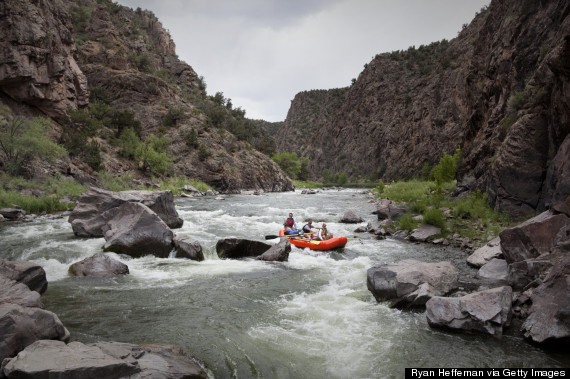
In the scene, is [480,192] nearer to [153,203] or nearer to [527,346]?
[527,346]

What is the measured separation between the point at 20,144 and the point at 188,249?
53.8 feet

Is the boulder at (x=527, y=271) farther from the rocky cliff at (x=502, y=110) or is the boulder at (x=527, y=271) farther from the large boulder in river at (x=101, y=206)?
the large boulder in river at (x=101, y=206)

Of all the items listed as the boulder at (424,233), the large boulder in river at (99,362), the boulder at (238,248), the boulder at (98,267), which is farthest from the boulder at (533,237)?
the boulder at (98,267)

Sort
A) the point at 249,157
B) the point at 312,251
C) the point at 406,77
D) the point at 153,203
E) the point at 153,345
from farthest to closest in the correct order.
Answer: the point at 406,77 → the point at 249,157 → the point at 153,203 → the point at 312,251 → the point at 153,345

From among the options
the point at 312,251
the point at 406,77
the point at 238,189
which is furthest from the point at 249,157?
the point at 406,77

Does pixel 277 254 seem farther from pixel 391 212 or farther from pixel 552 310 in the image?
pixel 391 212

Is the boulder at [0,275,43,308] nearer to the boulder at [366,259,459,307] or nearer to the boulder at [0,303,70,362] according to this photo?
the boulder at [0,303,70,362]

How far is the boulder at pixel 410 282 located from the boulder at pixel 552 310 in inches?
65.1

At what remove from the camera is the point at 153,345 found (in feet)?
15.7

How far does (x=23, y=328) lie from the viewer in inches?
170

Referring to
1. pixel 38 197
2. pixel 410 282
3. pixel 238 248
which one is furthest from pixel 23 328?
pixel 38 197

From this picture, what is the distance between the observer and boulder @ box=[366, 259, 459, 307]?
6.84 meters

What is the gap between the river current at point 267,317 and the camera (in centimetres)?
496

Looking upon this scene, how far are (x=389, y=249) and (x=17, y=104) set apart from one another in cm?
3128
